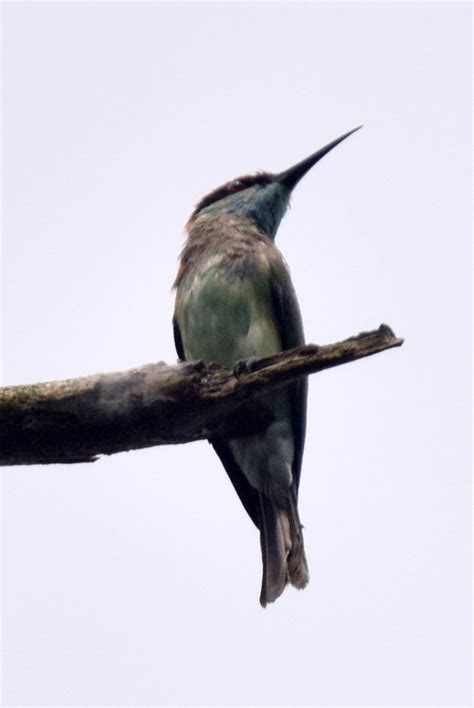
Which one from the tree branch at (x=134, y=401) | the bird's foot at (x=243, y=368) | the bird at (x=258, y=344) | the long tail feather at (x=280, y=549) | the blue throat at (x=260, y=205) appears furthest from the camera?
the blue throat at (x=260, y=205)

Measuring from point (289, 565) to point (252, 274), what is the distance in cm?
229

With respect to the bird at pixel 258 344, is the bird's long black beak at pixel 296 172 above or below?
above

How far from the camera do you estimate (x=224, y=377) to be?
5.77 meters

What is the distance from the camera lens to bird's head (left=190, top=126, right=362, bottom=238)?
8992 millimetres

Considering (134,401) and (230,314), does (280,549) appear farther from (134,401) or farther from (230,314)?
(134,401)

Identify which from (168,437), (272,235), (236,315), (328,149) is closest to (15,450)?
(168,437)

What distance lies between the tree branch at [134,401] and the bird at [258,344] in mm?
1640

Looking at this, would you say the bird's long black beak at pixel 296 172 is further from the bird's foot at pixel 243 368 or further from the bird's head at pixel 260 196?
the bird's foot at pixel 243 368

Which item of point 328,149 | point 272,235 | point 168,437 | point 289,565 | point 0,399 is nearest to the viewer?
point 0,399

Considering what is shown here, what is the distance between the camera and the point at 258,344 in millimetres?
7672

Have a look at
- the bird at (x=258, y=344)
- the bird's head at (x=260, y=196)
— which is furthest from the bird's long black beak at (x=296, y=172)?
the bird at (x=258, y=344)

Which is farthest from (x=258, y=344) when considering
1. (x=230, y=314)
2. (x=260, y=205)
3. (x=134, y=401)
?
(x=134, y=401)

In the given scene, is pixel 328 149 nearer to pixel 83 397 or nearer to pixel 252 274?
pixel 252 274

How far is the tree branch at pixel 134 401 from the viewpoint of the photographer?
5.48 metres
